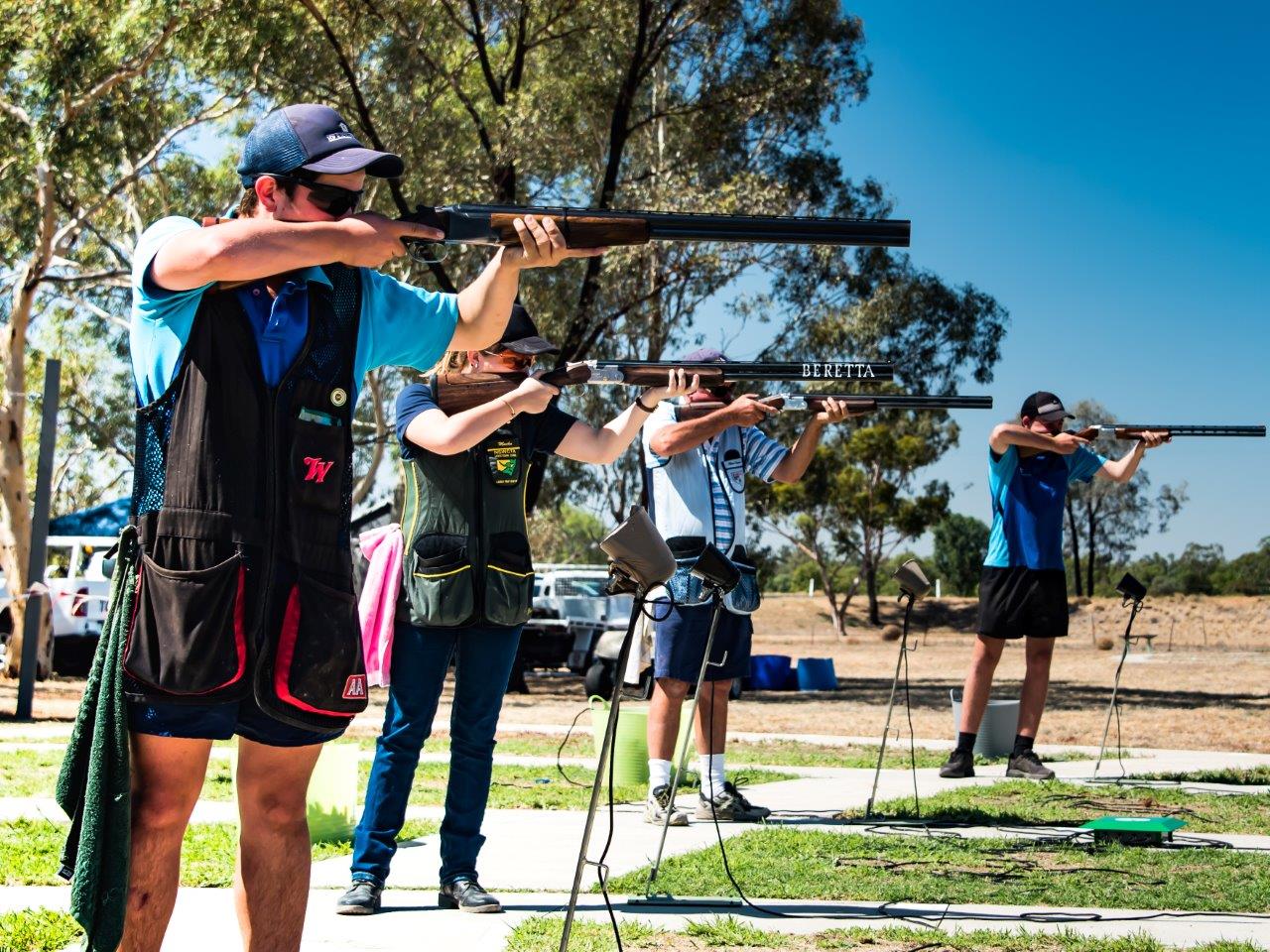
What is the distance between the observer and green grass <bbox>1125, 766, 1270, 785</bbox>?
9.05 metres

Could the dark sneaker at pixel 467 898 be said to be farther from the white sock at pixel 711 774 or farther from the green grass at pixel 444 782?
the green grass at pixel 444 782

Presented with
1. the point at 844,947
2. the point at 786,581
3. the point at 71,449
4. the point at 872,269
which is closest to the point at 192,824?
the point at 844,947

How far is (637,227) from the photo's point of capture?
4012 millimetres

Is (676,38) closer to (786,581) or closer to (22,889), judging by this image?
(22,889)

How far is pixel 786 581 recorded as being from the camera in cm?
9119

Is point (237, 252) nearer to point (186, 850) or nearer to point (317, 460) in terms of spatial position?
point (317, 460)

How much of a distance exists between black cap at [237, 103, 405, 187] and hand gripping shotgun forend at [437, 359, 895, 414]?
181 centimetres

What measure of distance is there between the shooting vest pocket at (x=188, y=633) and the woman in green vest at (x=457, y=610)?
1859 millimetres

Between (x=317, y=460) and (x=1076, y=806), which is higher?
(x=317, y=460)

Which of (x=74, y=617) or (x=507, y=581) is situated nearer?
(x=507, y=581)

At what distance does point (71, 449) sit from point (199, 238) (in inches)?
1882

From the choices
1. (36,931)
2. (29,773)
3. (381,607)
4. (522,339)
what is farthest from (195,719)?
(29,773)

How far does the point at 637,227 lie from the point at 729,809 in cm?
402

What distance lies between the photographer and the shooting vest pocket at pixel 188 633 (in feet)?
10.2
